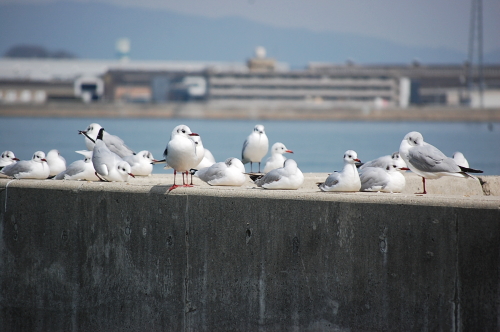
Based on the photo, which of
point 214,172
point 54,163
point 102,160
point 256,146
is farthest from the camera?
point 256,146

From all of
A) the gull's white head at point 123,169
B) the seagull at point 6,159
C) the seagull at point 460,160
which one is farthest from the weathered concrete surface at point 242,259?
the seagull at point 460,160

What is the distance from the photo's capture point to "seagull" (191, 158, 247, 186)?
28.0 ft

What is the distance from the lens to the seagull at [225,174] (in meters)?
8.53

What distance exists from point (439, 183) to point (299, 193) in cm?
316

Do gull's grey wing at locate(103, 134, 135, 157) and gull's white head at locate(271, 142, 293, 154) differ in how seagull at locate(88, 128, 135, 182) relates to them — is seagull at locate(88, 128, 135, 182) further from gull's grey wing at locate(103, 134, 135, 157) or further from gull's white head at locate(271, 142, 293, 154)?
gull's white head at locate(271, 142, 293, 154)

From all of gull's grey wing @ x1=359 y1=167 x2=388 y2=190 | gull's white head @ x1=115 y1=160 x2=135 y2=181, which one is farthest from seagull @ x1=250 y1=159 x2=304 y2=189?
gull's white head @ x1=115 y1=160 x2=135 y2=181

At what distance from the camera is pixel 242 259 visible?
23.2 ft

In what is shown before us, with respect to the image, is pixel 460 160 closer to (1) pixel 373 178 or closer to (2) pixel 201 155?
(1) pixel 373 178

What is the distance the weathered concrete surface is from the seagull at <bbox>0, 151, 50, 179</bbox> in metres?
0.74

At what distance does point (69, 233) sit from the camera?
7844 mm

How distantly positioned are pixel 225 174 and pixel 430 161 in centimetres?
245

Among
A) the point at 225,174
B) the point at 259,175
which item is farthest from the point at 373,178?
the point at 225,174

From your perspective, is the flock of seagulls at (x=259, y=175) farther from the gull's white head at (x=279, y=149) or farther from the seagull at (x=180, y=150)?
the gull's white head at (x=279, y=149)

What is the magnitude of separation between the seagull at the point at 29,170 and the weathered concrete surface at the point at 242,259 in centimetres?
74
